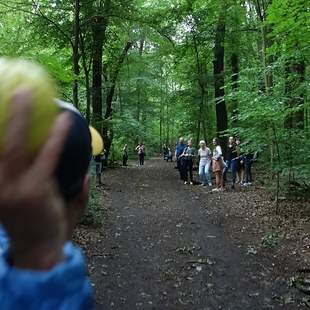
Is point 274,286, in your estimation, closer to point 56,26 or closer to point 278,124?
point 278,124

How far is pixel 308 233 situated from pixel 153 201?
5.70 m

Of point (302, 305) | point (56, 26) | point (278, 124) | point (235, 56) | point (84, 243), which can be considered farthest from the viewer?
point (235, 56)

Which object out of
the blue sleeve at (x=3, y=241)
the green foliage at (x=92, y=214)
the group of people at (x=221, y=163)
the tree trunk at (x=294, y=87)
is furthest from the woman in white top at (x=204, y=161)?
the blue sleeve at (x=3, y=241)

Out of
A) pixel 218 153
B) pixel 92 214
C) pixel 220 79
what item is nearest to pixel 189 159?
pixel 218 153

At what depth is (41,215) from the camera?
33.3 inches

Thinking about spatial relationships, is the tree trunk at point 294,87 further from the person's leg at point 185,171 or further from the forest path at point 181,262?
the person's leg at point 185,171

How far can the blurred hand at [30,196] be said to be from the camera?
32.2 inches

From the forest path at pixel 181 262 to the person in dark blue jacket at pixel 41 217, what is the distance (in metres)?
5.31

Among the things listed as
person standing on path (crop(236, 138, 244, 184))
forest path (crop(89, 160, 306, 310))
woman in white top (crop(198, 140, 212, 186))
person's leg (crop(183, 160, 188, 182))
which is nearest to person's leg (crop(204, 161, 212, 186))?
woman in white top (crop(198, 140, 212, 186))

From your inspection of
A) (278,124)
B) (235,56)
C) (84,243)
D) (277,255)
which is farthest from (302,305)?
(235,56)

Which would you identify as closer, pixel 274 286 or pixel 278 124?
pixel 274 286

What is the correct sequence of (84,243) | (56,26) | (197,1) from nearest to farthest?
(84,243), (56,26), (197,1)

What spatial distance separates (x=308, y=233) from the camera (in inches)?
352

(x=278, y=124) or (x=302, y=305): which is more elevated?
(x=278, y=124)
